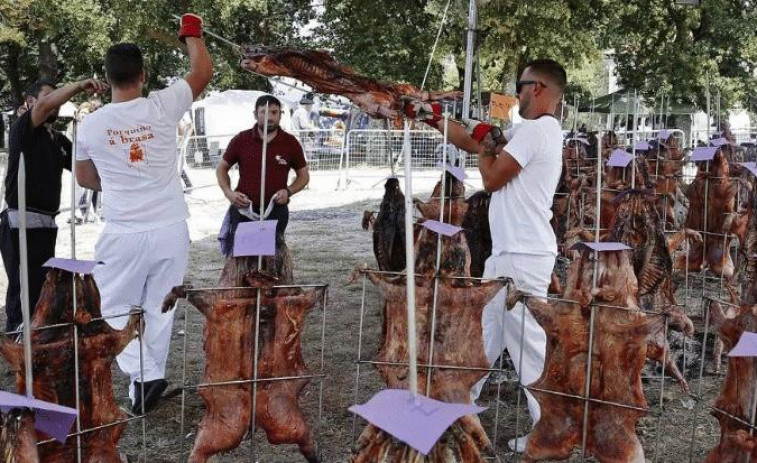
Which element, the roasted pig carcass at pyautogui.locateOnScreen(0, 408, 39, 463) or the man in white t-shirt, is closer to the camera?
the roasted pig carcass at pyautogui.locateOnScreen(0, 408, 39, 463)

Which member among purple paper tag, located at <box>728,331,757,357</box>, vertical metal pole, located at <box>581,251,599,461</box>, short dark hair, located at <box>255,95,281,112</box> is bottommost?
vertical metal pole, located at <box>581,251,599,461</box>

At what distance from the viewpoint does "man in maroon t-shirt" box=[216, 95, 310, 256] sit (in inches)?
237

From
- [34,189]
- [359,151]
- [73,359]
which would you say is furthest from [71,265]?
[359,151]

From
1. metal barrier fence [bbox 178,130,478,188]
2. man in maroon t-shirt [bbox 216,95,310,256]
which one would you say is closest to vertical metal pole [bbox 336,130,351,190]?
metal barrier fence [bbox 178,130,478,188]

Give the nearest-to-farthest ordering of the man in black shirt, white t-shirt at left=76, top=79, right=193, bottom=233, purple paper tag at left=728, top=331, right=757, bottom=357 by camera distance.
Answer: purple paper tag at left=728, top=331, right=757, bottom=357 → white t-shirt at left=76, top=79, right=193, bottom=233 → the man in black shirt

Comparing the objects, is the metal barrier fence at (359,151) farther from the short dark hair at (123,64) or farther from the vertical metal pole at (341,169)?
the short dark hair at (123,64)

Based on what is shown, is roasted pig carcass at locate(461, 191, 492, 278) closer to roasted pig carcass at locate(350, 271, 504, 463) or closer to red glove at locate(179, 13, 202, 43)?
roasted pig carcass at locate(350, 271, 504, 463)

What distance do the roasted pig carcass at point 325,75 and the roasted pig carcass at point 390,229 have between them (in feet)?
5.89

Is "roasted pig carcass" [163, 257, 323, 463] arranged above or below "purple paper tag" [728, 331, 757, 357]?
below

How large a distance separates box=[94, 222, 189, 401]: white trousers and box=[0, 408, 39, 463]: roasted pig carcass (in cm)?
228

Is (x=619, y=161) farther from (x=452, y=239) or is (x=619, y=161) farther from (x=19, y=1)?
(x=19, y=1)

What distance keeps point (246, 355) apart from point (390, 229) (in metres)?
2.58

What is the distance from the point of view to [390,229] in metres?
6.08

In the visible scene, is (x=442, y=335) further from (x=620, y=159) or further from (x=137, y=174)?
(x=620, y=159)
